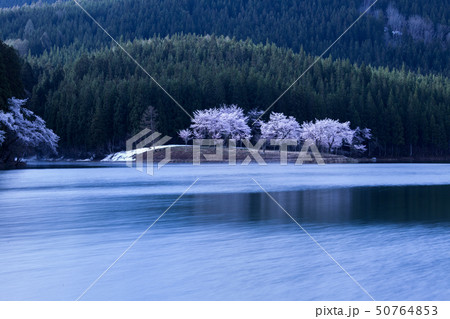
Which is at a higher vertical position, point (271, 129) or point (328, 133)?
point (271, 129)

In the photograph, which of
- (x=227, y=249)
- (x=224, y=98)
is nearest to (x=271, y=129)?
(x=224, y=98)

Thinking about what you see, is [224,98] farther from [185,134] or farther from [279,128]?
[185,134]

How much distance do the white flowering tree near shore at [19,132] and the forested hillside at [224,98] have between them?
35875mm

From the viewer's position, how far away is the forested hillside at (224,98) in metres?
100

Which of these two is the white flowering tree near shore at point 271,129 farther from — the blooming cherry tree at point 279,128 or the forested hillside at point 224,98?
the forested hillside at point 224,98

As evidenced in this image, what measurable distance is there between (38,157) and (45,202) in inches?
3358

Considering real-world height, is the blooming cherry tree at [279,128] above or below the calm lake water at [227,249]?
above

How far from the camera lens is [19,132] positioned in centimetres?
5569

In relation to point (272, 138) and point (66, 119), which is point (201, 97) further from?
point (66, 119)

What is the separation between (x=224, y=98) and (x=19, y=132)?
57.2 metres

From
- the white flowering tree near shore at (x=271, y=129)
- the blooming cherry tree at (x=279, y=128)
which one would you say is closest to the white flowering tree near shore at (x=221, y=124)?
the white flowering tree near shore at (x=271, y=129)

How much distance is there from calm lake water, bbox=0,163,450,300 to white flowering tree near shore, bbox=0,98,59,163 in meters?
29.0
